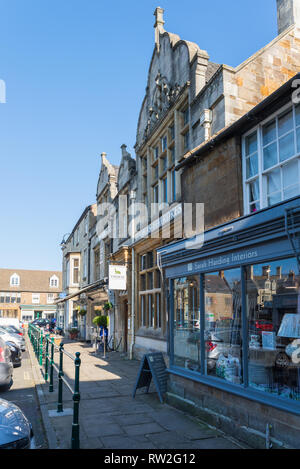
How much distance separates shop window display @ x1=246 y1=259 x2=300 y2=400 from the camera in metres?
4.98

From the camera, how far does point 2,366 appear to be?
9.23m

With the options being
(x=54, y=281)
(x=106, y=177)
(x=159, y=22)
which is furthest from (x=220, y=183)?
(x=54, y=281)

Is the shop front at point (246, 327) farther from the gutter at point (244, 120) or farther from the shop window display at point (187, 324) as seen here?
the gutter at point (244, 120)

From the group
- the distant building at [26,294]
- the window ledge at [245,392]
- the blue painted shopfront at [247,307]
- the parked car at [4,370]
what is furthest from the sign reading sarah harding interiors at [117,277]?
the distant building at [26,294]

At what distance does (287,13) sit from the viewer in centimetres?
1029

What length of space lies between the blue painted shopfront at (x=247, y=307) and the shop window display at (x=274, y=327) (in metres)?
0.01

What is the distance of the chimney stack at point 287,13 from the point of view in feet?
32.9

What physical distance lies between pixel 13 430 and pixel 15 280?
6490 centimetres

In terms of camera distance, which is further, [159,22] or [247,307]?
[159,22]

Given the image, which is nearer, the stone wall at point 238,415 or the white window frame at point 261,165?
the stone wall at point 238,415

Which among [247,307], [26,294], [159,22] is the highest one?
[159,22]

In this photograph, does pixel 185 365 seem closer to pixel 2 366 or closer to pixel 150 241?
pixel 2 366

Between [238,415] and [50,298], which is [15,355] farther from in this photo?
[50,298]
